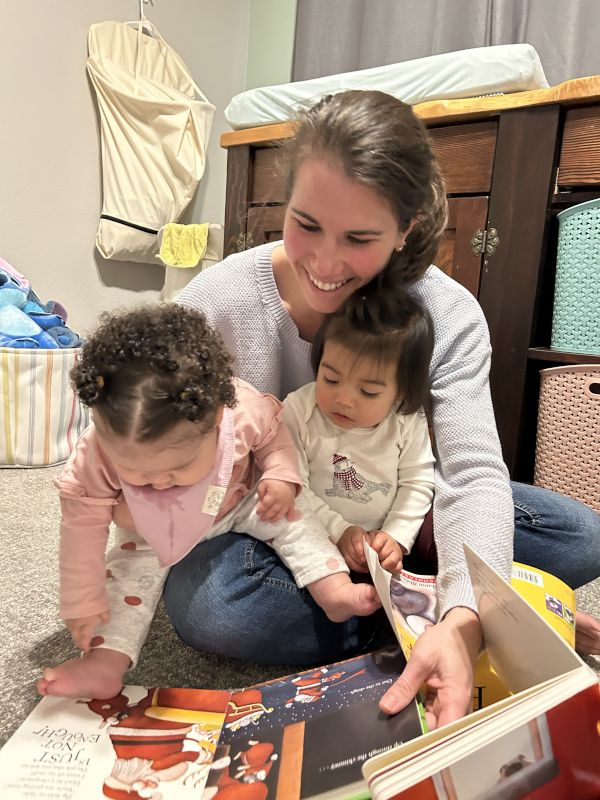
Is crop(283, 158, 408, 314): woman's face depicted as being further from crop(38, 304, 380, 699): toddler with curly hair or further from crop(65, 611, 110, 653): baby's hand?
crop(65, 611, 110, 653): baby's hand

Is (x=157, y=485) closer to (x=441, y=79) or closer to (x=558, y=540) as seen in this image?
(x=558, y=540)

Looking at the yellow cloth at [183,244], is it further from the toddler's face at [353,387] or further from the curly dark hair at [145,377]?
the curly dark hair at [145,377]

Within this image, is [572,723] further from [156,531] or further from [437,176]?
[437,176]

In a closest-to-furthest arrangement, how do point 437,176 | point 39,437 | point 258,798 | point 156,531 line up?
1. point 258,798
2. point 156,531
3. point 437,176
4. point 39,437

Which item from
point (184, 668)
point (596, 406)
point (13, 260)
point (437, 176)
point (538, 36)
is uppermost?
point (538, 36)

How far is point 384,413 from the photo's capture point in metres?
0.84

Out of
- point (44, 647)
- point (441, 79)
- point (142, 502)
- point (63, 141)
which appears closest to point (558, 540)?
point (142, 502)

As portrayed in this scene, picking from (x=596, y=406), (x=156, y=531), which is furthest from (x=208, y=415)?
(x=596, y=406)

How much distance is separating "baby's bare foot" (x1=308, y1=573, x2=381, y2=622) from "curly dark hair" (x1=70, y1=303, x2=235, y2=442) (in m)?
0.28

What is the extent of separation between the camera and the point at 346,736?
56 centimetres

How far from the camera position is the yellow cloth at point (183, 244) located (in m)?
2.00

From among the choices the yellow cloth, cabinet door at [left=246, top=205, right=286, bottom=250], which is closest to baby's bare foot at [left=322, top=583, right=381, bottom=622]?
cabinet door at [left=246, top=205, right=286, bottom=250]

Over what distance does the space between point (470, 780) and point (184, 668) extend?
0.48 m

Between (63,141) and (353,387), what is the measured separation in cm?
161
